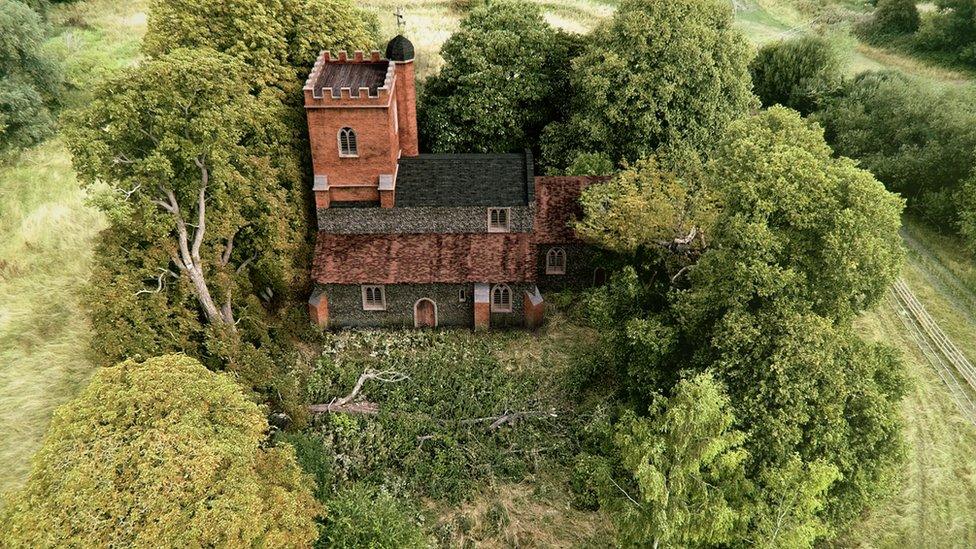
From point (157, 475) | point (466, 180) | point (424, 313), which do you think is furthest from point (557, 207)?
point (157, 475)

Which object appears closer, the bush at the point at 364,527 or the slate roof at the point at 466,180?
the bush at the point at 364,527

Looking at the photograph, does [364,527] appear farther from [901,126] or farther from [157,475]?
[901,126]

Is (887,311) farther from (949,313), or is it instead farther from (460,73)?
(460,73)

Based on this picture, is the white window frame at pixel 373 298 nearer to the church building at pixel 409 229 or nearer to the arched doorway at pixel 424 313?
the church building at pixel 409 229

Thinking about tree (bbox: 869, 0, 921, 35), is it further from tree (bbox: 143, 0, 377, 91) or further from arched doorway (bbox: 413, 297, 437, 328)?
tree (bbox: 143, 0, 377, 91)

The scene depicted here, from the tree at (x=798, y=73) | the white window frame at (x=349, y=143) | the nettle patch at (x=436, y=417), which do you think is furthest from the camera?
the tree at (x=798, y=73)

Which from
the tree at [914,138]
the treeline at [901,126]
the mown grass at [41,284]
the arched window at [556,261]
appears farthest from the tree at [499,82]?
the tree at [914,138]
